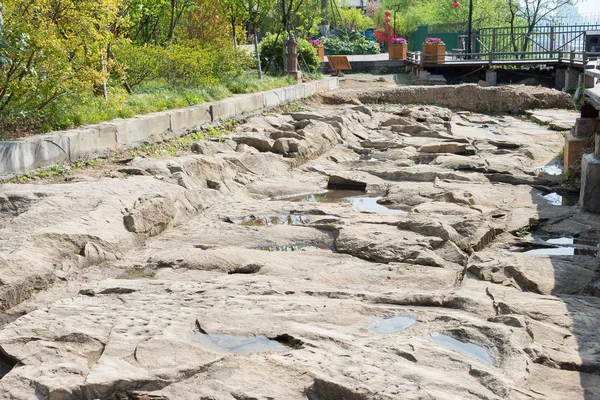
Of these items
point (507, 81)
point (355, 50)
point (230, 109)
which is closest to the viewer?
point (230, 109)

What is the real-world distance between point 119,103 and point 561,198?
564 centimetres

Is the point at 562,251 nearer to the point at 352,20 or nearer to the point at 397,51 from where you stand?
the point at 397,51

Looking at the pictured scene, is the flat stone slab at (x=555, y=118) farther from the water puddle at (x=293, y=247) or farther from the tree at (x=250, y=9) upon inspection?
the water puddle at (x=293, y=247)

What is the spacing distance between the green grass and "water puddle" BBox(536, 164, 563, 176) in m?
5.43

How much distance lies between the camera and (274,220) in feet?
24.6

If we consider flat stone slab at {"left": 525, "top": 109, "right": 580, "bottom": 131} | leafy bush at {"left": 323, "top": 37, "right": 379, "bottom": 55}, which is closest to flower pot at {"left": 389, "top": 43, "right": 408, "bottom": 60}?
leafy bush at {"left": 323, "top": 37, "right": 379, "bottom": 55}

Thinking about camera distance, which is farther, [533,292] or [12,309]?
[533,292]

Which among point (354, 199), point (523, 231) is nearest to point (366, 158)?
point (354, 199)

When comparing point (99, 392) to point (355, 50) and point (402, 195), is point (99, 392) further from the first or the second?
point (355, 50)

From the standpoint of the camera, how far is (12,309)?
481cm

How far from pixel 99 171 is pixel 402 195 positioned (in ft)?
11.1

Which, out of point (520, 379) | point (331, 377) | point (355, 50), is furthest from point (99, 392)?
point (355, 50)

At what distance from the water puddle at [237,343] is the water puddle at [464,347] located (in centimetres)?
86

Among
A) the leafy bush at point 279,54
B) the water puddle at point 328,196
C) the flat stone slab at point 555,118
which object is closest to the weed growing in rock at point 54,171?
the water puddle at point 328,196
